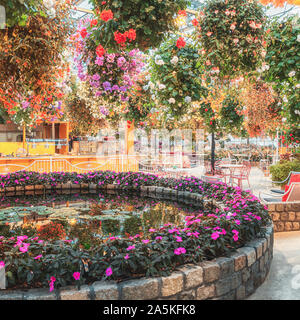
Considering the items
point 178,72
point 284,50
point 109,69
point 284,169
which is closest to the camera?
point 284,50

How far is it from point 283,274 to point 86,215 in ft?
9.35

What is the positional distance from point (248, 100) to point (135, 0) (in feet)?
17.8

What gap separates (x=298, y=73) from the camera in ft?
9.02

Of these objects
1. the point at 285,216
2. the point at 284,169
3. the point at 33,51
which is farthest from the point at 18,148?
the point at 285,216

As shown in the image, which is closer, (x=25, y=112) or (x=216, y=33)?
(x=216, y=33)

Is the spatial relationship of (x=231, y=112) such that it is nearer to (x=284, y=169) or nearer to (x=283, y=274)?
(x=284, y=169)

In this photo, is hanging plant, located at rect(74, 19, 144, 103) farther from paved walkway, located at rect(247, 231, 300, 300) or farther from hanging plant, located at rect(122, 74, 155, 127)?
paved walkway, located at rect(247, 231, 300, 300)

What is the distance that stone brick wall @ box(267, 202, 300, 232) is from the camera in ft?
14.1

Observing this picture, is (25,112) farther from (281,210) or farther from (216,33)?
(281,210)

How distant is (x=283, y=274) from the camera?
2.92 meters

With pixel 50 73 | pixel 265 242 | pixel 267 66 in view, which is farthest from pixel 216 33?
pixel 265 242

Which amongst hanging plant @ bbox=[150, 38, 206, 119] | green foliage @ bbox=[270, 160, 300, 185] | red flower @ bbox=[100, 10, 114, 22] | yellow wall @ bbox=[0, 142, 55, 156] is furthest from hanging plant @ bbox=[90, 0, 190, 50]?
yellow wall @ bbox=[0, 142, 55, 156]

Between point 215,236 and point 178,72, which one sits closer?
point 215,236

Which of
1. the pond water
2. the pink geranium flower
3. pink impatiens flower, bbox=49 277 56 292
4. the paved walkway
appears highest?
the pink geranium flower
